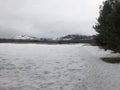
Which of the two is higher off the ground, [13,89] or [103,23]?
[103,23]

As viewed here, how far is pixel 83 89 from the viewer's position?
13.7 m

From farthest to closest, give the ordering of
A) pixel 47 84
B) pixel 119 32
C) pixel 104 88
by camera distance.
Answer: pixel 119 32
pixel 47 84
pixel 104 88

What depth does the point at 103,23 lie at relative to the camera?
35.6 m

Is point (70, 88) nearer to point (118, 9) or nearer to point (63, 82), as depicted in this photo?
point (63, 82)

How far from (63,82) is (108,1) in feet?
72.1

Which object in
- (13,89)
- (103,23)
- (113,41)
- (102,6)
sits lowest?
(13,89)

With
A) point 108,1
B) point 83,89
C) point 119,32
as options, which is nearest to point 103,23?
point 108,1

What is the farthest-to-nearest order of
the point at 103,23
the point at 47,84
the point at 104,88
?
1. the point at 103,23
2. the point at 47,84
3. the point at 104,88

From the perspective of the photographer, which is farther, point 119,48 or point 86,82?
point 119,48

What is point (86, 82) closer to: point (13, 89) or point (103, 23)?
point (13, 89)

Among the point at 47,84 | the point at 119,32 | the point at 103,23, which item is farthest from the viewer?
the point at 103,23

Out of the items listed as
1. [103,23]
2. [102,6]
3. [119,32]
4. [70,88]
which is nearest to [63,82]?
[70,88]

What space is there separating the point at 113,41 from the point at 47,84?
61.2 ft

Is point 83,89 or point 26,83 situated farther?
point 26,83
